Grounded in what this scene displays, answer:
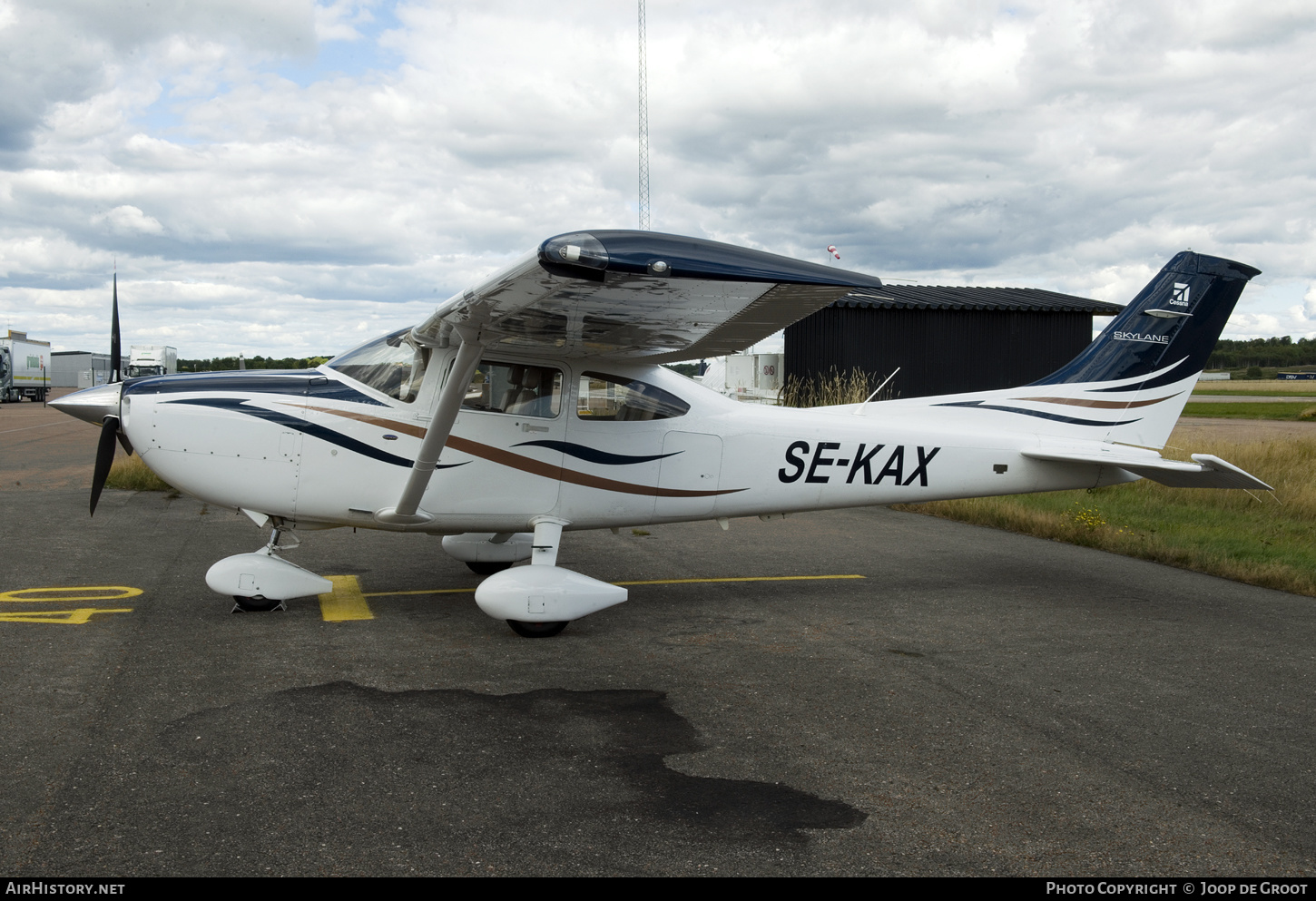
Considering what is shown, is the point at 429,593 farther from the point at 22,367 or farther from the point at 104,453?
the point at 22,367

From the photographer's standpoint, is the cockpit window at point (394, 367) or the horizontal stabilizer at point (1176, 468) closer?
the cockpit window at point (394, 367)

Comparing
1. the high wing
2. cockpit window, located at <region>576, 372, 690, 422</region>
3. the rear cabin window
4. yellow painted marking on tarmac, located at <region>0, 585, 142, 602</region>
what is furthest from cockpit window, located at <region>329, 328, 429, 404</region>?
yellow painted marking on tarmac, located at <region>0, 585, 142, 602</region>

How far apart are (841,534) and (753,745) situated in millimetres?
6410

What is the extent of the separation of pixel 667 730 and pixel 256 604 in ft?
11.4

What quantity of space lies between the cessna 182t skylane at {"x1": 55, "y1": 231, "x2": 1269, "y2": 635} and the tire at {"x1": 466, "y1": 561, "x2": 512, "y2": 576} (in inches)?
2.3

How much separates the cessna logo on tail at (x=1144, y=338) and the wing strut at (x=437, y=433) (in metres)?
5.63

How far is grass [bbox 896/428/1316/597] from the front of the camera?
838 cm

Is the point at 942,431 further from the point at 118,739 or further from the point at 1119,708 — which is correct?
the point at 118,739

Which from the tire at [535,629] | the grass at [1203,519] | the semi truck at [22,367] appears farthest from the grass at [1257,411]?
the semi truck at [22,367]

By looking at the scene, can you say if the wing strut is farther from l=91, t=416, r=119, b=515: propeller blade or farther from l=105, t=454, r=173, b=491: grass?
l=105, t=454, r=173, b=491: grass

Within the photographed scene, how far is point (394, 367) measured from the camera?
6.38 meters

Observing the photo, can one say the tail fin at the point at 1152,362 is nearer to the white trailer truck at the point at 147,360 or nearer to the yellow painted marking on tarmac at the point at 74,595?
the yellow painted marking on tarmac at the point at 74,595

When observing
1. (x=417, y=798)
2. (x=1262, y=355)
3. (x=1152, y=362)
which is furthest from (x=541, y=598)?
(x=1262, y=355)

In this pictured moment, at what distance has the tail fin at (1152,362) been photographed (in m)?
7.82
